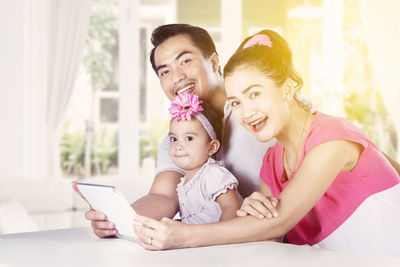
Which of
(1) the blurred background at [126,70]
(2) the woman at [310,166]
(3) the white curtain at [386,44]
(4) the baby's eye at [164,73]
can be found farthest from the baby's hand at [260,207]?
(3) the white curtain at [386,44]

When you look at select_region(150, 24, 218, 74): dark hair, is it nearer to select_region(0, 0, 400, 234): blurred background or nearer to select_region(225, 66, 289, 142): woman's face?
select_region(225, 66, 289, 142): woman's face

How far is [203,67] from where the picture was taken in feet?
7.07

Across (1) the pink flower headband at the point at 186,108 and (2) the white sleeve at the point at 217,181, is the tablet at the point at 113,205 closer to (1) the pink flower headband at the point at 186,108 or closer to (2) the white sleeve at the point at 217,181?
(2) the white sleeve at the point at 217,181

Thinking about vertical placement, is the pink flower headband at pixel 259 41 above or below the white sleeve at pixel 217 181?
above

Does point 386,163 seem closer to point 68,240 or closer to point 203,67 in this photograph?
point 203,67

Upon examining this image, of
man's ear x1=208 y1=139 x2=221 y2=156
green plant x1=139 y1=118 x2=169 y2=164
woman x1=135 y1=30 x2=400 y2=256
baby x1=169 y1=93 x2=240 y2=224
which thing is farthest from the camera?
green plant x1=139 y1=118 x2=169 y2=164

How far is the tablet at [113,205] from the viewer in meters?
1.35

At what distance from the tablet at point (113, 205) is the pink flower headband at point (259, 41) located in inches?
25.6

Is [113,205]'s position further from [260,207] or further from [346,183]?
[346,183]

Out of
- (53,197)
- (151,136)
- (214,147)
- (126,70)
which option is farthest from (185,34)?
(151,136)

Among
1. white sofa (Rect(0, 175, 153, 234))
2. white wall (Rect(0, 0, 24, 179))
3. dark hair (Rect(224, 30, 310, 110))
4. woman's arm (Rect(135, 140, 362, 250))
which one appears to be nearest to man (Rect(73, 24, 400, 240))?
dark hair (Rect(224, 30, 310, 110))

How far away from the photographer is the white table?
1.15 metres

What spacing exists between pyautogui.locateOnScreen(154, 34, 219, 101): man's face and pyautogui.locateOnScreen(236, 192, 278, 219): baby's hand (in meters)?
0.76

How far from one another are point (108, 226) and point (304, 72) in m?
4.66
